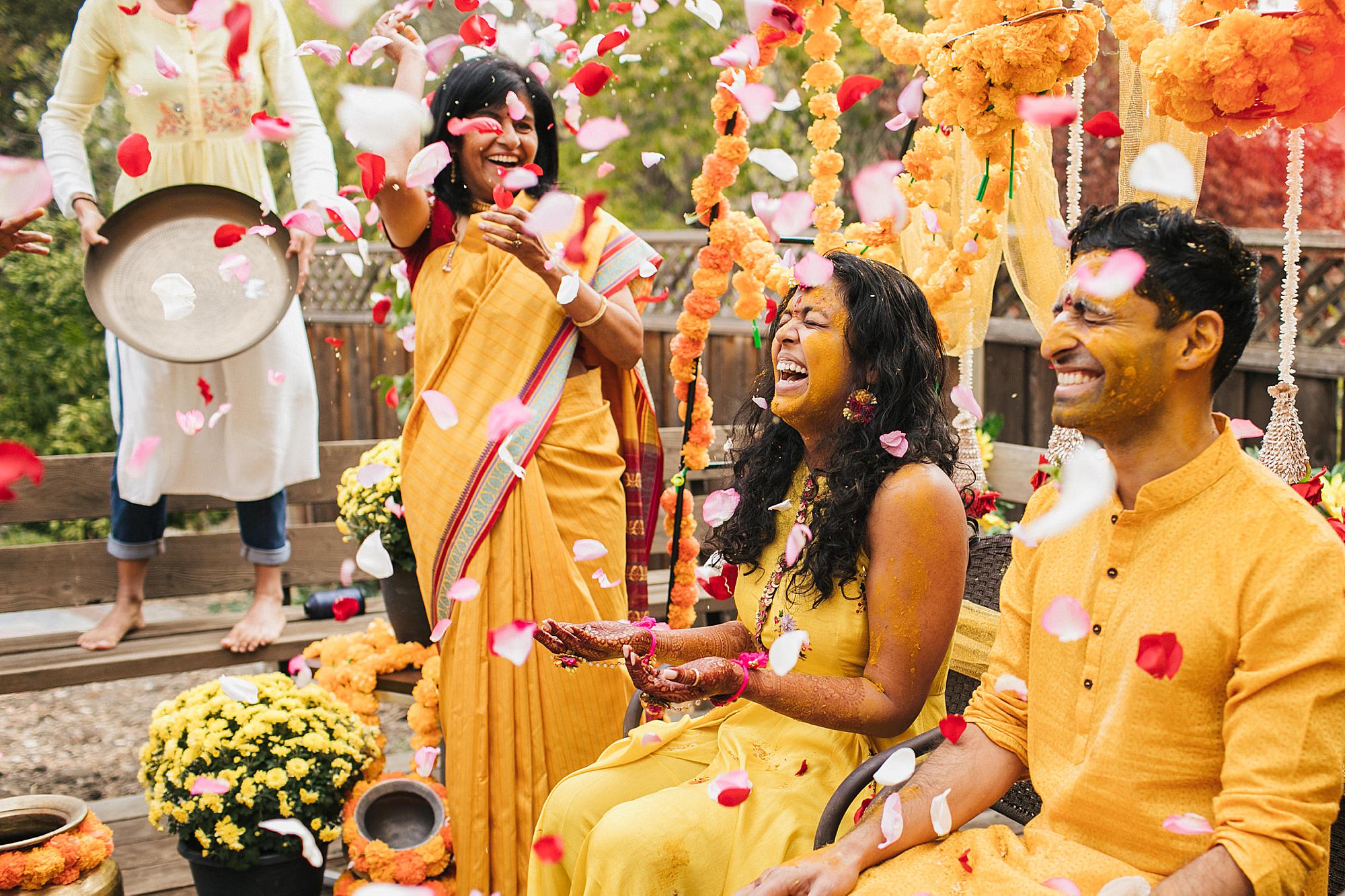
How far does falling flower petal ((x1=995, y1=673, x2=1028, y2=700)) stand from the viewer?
5.79ft

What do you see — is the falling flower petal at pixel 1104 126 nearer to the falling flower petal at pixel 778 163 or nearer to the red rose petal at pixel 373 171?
the falling flower petal at pixel 778 163

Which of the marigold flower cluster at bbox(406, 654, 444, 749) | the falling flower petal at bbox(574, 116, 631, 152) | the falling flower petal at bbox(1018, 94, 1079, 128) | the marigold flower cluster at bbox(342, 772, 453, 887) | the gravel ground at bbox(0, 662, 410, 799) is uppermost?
the falling flower petal at bbox(574, 116, 631, 152)

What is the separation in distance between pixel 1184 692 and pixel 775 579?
79cm

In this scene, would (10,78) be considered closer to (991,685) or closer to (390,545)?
(390,545)

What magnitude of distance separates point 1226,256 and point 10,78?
782cm

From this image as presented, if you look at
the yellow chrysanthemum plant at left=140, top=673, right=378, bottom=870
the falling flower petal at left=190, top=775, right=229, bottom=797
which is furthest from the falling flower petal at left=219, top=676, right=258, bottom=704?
the falling flower petal at left=190, top=775, right=229, bottom=797

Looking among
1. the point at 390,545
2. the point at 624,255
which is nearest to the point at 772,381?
the point at 624,255

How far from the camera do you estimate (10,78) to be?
24.0 ft

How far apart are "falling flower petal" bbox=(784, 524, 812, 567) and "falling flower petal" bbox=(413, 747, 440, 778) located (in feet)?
4.65

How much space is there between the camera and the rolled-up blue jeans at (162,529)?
143 inches

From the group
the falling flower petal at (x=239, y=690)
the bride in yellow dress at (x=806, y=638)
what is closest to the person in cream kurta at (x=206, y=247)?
the falling flower petal at (x=239, y=690)

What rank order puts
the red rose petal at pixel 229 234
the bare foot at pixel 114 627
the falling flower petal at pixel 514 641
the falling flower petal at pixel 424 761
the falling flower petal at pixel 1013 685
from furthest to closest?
1. the bare foot at pixel 114 627
2. the red rose petal at pixel 229 234
3. the falling flower petal at pixel 424 761
4. the falling flower petal at pixel 514 641
5. the falling flower petal at pixel 1013 685

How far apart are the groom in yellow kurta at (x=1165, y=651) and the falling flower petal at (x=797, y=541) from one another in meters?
0.46

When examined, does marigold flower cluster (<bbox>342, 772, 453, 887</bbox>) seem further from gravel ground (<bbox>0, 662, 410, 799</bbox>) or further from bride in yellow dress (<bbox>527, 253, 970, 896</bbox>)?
gravel ground (<bbox>0, 662, 410, 799</bbox>)
